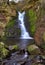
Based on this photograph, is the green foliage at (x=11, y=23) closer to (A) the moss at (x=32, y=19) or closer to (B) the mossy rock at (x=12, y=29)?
(B) the mossy rock at (x=12, y=29)

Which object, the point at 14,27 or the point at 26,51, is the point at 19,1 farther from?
the point at 26,51

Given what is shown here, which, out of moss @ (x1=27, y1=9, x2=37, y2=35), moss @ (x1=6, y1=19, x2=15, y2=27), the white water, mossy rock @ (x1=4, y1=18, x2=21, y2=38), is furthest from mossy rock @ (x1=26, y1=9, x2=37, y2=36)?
moss @ (x1=6, y1=19, x2=15, y2=27)

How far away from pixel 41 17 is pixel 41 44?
94 centimetres

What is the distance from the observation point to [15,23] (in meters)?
8.75

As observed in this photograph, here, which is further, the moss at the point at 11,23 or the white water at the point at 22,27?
the moss at the point at 11,23

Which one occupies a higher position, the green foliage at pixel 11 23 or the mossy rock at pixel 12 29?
the green foliage at pixel 11 23

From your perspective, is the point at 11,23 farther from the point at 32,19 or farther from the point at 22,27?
the point at 32,19

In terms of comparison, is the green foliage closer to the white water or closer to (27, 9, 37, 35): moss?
the white water

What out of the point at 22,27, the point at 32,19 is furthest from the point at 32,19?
the point at 22,27

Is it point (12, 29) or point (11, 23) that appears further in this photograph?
point (11, 23)

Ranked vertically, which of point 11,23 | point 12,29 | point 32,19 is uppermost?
point 32,19

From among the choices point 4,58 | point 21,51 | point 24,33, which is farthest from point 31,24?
point 4,58

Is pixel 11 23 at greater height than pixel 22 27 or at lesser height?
greater

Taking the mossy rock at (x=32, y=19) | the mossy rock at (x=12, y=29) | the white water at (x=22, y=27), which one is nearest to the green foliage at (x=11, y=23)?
the mossy rock at (x=12, y=29)
